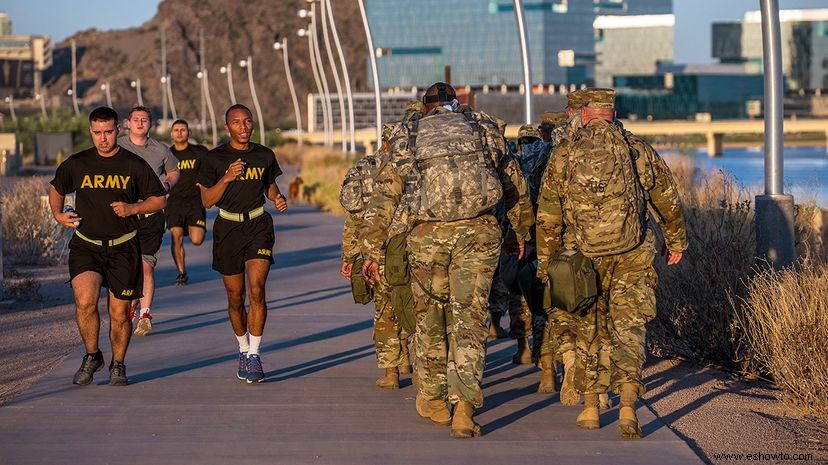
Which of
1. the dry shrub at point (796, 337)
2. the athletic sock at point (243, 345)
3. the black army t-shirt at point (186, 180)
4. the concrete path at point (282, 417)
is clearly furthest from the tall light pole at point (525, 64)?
the dry shrub at point (796, 337)

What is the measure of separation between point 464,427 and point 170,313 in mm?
6827

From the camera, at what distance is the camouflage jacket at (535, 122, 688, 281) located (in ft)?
28.1

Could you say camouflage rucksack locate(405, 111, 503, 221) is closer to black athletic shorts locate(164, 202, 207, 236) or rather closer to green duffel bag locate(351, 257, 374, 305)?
green duffel bag locate(351, 257, 374, 305)

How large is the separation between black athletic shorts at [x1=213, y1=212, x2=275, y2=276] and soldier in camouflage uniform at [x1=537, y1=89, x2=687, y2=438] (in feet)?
7.46

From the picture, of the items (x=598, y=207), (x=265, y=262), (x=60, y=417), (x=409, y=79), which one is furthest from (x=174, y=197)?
(x=409, y=79)

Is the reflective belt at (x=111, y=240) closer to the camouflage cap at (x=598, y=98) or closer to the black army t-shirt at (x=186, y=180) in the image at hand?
the camouflage cap at (x=598, y=98)

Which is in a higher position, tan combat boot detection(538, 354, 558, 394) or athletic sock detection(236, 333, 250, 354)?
athletic sock detection(236, 333, 250, 354)

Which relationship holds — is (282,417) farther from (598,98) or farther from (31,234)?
(31,234)

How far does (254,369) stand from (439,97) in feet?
8.44

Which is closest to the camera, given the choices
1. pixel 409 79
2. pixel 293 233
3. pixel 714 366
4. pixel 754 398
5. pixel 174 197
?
pixel 754 398

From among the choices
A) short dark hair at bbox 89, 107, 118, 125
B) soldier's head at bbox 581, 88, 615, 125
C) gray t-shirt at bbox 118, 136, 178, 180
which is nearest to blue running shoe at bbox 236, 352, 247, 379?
short dark hair at bbox 89, 107, 118, 125

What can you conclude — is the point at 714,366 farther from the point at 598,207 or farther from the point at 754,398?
the point at 598,207

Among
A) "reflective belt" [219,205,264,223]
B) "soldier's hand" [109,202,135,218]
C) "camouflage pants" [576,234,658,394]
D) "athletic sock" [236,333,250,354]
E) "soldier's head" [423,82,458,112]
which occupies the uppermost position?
"soldier's head" [423,82,458,112]

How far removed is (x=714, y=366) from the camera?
11172 millimetres
